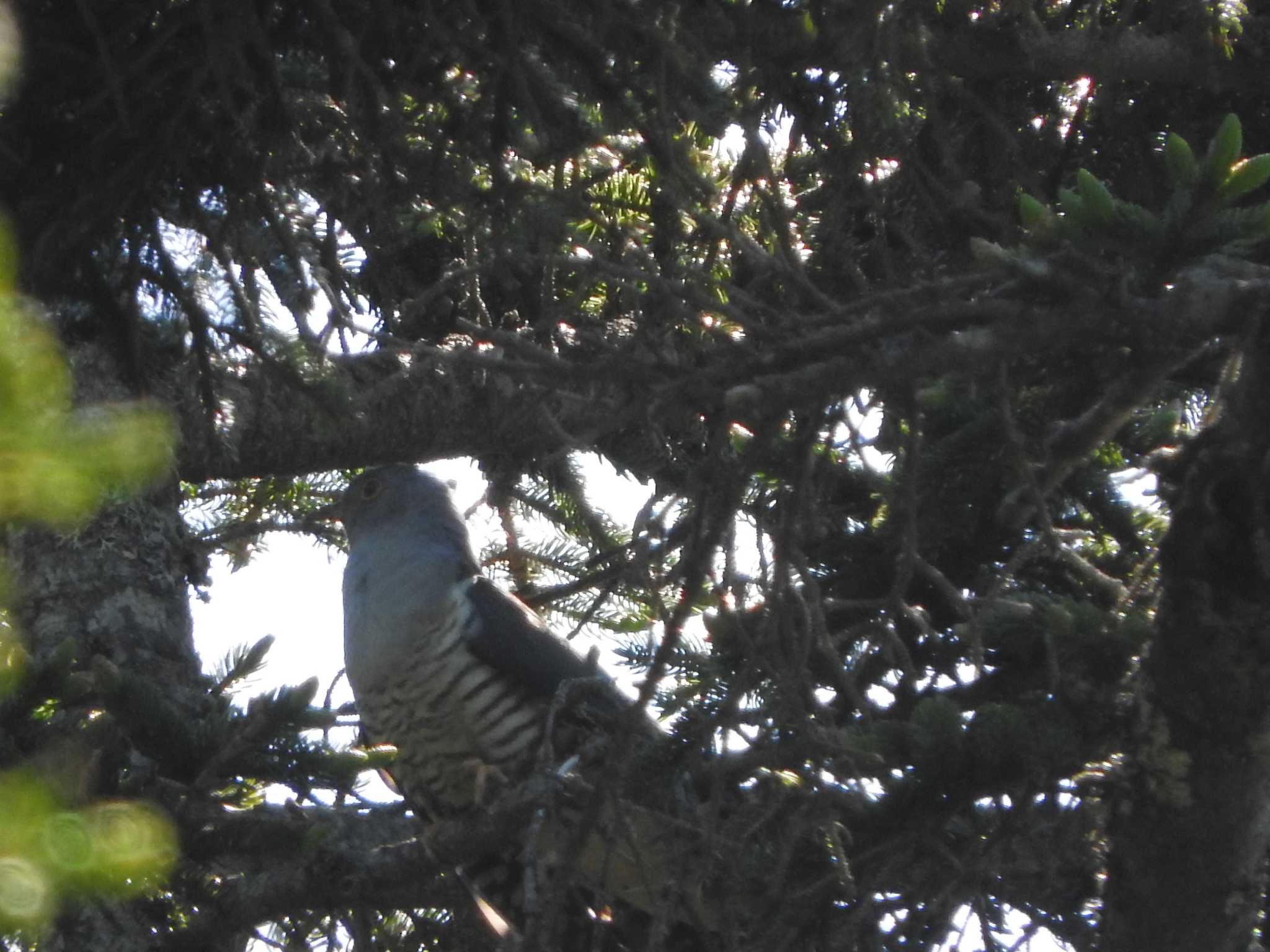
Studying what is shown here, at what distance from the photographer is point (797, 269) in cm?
200

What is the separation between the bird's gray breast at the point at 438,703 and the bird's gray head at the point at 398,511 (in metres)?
0.49

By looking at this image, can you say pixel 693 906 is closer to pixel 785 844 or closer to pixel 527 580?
pixel 785 844

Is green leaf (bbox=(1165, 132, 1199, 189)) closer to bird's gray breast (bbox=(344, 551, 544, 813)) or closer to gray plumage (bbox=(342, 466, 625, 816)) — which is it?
gray plumage (bbox=(342, 466, 625, 816))

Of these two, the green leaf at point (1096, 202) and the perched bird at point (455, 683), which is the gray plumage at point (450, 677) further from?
the green leaf at point (1096, 202)

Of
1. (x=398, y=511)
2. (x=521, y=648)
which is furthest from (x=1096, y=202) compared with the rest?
(x=398, y=511)

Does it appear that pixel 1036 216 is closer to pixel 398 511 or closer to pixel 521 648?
pixel 521 648

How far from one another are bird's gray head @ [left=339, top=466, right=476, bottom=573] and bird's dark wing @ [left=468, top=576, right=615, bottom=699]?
44 cm

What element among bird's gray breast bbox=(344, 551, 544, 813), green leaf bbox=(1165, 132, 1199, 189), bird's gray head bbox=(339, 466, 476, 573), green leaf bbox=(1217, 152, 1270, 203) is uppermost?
bird's gray head bbox=(339, 466, 476, 573)

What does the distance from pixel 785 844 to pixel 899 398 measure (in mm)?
700

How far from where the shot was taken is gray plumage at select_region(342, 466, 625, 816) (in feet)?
14.9

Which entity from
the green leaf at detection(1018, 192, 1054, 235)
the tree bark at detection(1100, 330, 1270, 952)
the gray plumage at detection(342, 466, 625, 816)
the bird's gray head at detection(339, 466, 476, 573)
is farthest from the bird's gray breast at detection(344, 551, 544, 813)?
the green leaf at detection(1018, 192, 1054, 235)

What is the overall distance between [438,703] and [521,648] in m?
0.31

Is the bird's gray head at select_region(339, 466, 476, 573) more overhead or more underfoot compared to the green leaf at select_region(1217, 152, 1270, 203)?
more overhead

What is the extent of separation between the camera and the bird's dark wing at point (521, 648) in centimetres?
457
